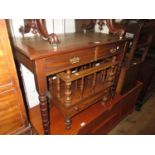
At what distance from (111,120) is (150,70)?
2.83 feet

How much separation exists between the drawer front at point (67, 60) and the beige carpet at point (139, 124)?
1.17 meters

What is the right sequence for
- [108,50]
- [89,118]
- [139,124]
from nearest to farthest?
[108,50] → [89,118] → [139,124]

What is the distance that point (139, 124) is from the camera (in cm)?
175

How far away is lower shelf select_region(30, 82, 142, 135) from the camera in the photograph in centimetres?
112

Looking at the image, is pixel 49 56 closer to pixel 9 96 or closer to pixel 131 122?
pixel 9 96

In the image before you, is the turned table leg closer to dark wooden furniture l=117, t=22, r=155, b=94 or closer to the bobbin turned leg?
the bobbin turned leg

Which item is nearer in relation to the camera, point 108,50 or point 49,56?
point 49,56

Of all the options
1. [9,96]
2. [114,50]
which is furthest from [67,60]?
[114,50]

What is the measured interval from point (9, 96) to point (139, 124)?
173cm

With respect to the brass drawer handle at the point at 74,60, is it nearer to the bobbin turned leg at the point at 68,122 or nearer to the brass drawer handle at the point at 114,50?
the brass drawer handle at the point at 114,50

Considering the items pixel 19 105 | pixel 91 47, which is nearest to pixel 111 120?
pixel 91 47

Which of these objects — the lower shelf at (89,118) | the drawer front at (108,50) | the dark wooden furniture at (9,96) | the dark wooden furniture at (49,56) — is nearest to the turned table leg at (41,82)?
the dark wooden furniture at (49,56)

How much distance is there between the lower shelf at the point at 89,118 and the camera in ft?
3.69
